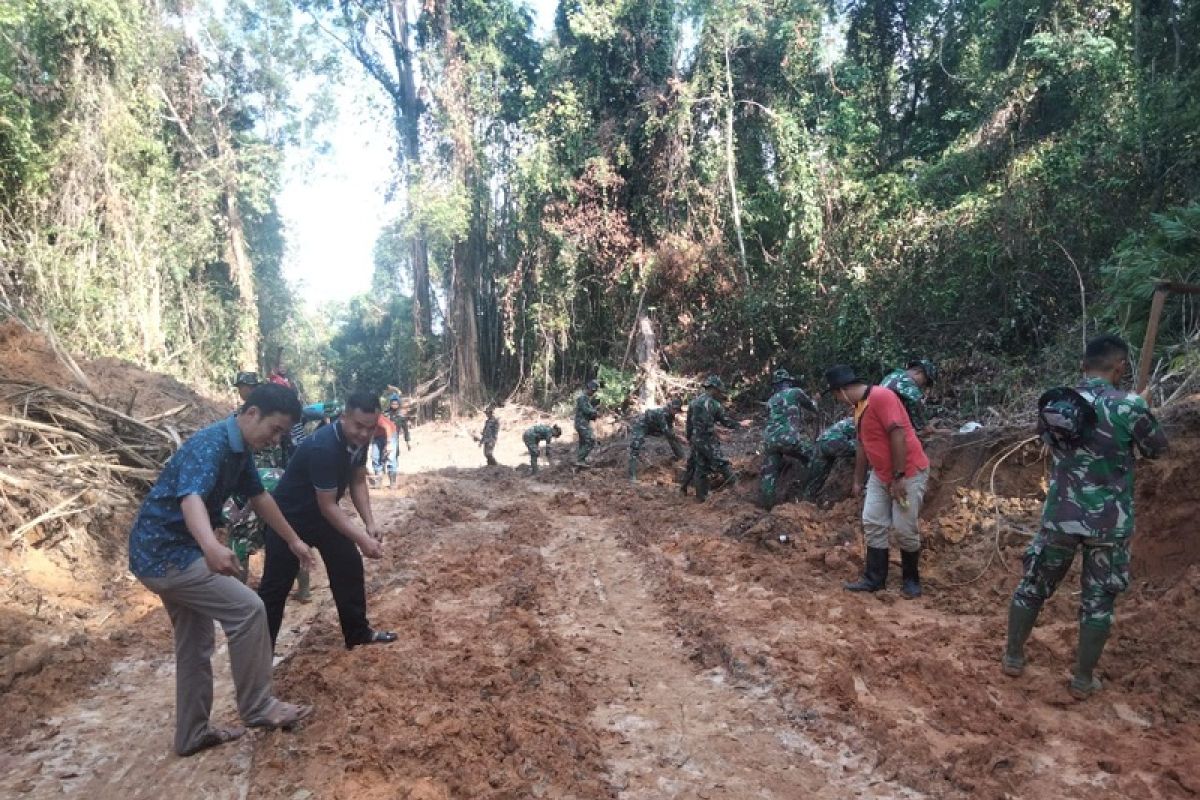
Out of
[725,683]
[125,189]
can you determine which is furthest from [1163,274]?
[125,189]

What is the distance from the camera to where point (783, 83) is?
695 inches

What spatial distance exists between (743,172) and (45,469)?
1525cm

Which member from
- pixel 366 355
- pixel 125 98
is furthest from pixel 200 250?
pixel 366 355

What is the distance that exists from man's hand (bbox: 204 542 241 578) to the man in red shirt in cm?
401

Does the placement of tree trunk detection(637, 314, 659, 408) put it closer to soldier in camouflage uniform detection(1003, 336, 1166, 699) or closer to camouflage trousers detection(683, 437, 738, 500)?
camouflage trousers detection(683, 437, 738, 500)

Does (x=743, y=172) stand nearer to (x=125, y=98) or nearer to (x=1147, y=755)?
(x=125, y=98)

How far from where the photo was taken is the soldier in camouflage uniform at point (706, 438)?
8.96 metres

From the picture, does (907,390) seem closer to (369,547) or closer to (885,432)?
(885,432)

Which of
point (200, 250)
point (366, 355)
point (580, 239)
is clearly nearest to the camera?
point (580, 239)

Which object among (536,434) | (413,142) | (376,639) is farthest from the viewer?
(413,142)

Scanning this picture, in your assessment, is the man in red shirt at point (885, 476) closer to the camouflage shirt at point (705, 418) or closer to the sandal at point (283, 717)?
the camouflage shirt at point (705, 418)

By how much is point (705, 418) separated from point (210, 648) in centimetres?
627

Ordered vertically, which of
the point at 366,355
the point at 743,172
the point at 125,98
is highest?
the point at 125,98

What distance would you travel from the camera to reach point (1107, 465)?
11.8 feet
